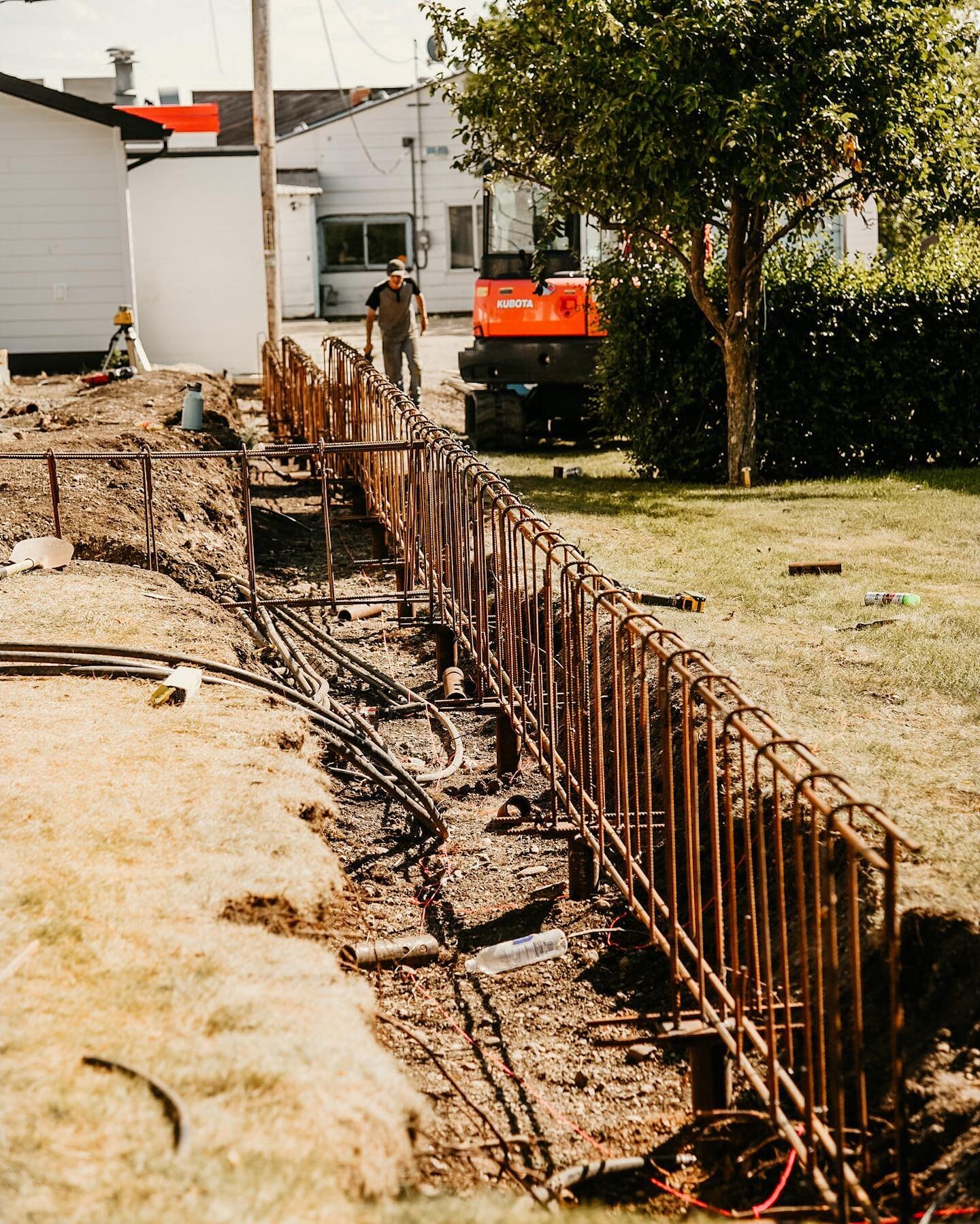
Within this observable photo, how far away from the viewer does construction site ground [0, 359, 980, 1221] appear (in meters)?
3.26

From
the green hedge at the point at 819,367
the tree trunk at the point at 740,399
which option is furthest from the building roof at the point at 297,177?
the tree trunk at the point at 740,399

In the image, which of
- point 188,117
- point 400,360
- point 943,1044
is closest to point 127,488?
point 400,360

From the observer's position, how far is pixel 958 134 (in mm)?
13727

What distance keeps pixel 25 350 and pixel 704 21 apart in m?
14.5

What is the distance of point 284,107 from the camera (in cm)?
4206

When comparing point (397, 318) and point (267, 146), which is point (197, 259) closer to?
point (267, 146)

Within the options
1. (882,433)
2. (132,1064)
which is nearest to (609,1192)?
(132,1064)

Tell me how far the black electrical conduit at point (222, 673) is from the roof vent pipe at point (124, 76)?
1031 inches

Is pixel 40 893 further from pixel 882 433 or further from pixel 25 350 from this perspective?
pixel 25 350

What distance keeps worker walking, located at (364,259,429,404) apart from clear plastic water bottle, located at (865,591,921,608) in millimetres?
8581

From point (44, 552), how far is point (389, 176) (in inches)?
1091

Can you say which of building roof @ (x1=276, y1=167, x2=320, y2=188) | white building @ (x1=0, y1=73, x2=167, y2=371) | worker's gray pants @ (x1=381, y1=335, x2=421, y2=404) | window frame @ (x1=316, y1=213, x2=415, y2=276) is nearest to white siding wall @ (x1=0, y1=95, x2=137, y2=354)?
white building @ (x1=0, y1=73, x2=167, y2=371)

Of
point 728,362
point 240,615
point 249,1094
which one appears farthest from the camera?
point 728,362

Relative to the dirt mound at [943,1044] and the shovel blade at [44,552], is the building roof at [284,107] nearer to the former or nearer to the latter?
the shovel blade at [44,552]
